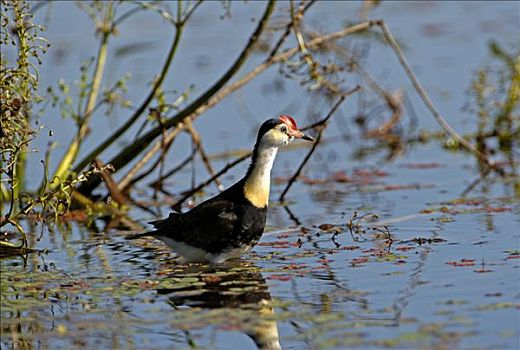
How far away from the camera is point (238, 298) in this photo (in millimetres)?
8234

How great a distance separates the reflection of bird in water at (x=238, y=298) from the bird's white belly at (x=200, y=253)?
8 centimetres

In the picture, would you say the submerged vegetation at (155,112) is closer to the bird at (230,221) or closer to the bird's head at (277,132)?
the bird at (230,221)

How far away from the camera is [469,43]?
1859 centimetres

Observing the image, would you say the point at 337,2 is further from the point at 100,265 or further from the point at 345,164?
the point at 100,265

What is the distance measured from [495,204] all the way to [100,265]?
12.2 ft

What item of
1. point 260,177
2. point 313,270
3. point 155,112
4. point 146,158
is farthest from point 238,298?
point 146,158

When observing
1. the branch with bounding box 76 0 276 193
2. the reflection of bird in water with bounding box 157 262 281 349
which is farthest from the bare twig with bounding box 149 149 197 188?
the reflection of bird in water with bounding box 157 262 281 349

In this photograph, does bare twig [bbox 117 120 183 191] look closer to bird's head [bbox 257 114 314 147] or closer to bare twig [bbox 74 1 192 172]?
bare twig [bbox 74 1 192 172]

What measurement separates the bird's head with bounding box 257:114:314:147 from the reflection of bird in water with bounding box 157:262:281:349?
→ 94 cm

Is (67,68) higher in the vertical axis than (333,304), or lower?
higher

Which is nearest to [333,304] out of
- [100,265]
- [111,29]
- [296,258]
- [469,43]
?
[296,258]

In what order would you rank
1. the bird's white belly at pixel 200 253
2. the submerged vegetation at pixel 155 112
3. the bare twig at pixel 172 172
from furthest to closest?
the bare twig at pixel 172 172 < the bird's white belly at pixel 200 253 < the submerged vegetation at pixel 155 112

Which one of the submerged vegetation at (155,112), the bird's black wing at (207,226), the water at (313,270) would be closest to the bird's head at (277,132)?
the bird's black wing at (207,226)

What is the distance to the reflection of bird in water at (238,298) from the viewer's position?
24.4 ft
